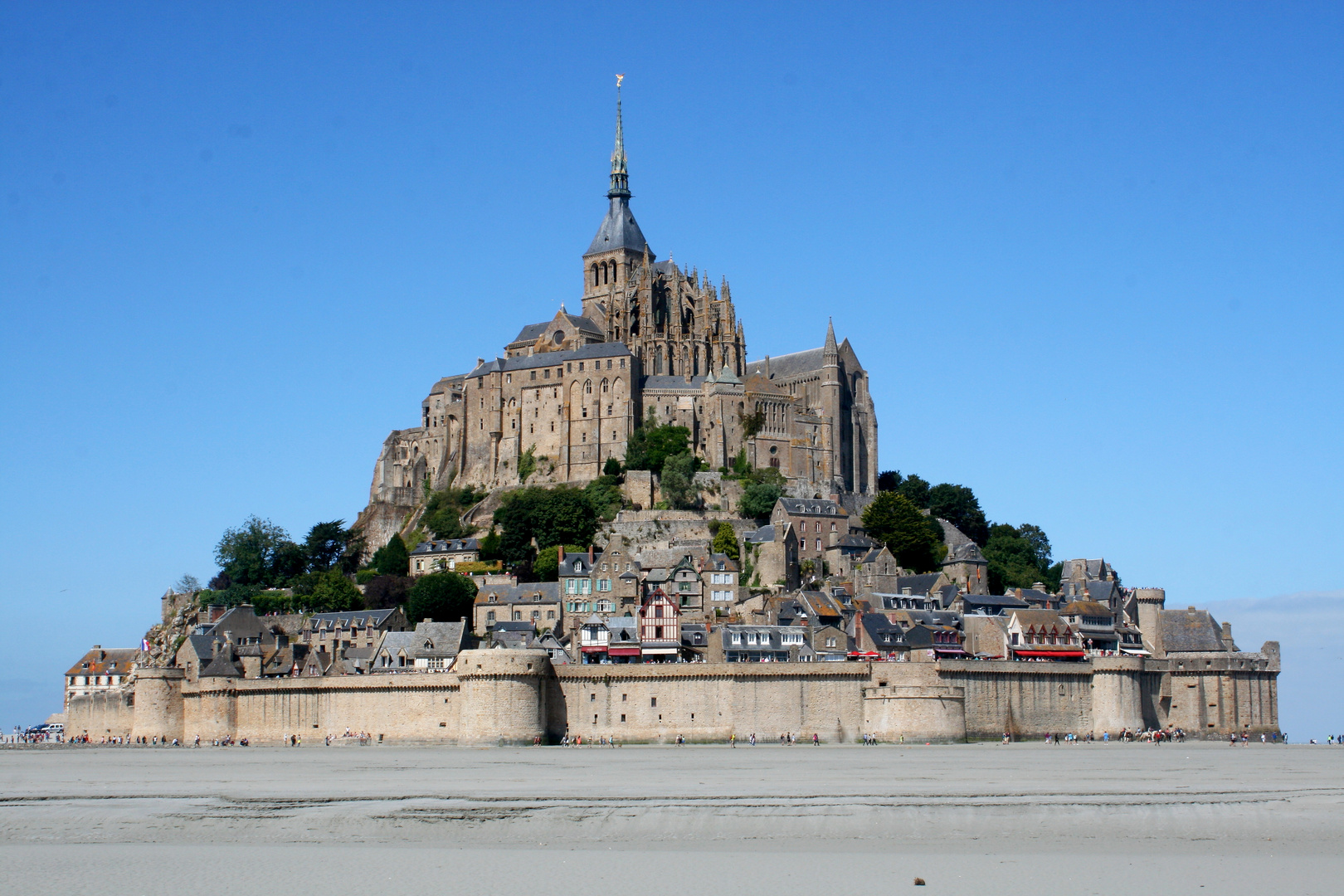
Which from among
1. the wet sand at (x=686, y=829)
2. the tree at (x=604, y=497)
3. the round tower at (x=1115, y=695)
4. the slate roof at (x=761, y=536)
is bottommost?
the wet sand at (x=686, y=829)

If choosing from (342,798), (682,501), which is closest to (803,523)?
(682,501)

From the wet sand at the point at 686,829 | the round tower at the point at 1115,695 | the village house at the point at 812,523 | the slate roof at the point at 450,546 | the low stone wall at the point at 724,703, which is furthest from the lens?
the slate roof at the point at 450,546

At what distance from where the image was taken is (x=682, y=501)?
96.6 m

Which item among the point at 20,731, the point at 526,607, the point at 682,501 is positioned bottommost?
the point at 20,731

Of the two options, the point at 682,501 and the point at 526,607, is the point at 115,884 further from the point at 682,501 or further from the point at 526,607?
the point at 682,501

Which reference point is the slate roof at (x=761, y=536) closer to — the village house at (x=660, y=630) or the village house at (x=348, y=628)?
the village house at (x=660, y=630)

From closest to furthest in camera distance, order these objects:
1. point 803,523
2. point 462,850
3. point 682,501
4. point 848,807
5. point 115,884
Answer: point 115,884 < point 462,850 < point 848,807 < point 803,523 < point 682,501

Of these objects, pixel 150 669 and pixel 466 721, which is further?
pixel 150 669

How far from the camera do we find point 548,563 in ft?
287

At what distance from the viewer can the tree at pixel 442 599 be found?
80.9m

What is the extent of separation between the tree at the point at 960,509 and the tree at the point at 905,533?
26.1ft

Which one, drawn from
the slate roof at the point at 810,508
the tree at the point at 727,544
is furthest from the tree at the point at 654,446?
the slate roof at the point at 810,508

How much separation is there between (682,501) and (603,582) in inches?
657

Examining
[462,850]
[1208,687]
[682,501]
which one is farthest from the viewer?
[682,501]
